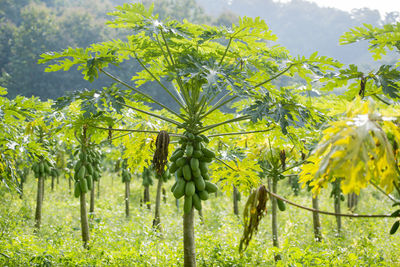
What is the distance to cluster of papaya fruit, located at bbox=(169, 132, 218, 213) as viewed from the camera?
352 centimetres

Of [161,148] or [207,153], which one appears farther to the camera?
[207,153]

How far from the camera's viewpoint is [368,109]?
5.20 ft

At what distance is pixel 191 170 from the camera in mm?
3574

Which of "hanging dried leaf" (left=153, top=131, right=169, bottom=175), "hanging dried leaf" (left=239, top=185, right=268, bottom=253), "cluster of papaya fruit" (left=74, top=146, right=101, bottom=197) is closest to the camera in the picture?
"hanging dried leaf" (left=239, top=185, right=268, bottom=253)

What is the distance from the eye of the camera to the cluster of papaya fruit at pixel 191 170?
3.52 meters

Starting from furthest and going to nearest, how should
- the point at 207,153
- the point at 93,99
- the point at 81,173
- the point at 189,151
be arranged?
the point at 81,173, the point at 207,153, the point at 189,151, the point at 93,99

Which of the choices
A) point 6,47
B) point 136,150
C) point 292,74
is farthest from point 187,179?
point 6,47

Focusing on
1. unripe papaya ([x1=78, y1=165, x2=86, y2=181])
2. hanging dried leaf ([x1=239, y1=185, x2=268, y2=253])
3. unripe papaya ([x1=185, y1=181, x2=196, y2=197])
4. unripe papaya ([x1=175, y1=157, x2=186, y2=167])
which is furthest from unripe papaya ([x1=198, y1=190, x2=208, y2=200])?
unripe papaya ([x1=78, y1=165, x2=86, y2=181])

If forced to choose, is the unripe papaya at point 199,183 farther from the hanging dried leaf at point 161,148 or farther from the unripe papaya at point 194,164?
the hanging dried leaf at point 161,148

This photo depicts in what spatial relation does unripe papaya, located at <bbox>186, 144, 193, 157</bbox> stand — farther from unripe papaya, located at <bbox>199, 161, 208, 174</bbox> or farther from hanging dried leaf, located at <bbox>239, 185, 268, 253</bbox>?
hanging dried leaf, located at <bbox>239, 185, 268, 253</bbox>

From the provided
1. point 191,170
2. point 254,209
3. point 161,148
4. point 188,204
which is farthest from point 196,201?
point 254,209

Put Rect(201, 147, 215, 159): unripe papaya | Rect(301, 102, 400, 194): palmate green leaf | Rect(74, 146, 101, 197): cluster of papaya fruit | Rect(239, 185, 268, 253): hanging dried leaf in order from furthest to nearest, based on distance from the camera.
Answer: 1. Rect(74, 146, 101, 197): cluster of papaya fruit
2. Rect(201, 147, 215, 159): unripe papaya
3. Rect(239, 185, 268, 253): hanging dried leaf
4. Rect(301, 102, 400, 194): palmate green leaf

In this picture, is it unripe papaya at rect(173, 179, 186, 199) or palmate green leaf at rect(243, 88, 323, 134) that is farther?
unripe papaya at rect(173, 179, 186, 199)

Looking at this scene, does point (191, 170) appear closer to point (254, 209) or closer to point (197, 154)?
point (197, 154)
